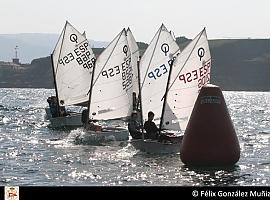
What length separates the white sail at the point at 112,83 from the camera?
39375mm

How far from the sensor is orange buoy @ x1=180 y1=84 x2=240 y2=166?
78.3 ft

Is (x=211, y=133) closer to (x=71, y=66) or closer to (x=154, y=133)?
(x=154, y=133)

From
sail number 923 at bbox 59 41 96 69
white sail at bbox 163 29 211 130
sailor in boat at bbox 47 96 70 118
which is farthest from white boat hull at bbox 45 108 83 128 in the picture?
white sail at bbox 163 29 211 130

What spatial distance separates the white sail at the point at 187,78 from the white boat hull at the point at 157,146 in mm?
1482

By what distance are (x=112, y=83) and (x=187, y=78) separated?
10.1 metres

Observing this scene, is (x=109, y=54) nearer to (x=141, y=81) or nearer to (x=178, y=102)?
(x=141, y=81)

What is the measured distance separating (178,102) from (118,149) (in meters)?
5.25

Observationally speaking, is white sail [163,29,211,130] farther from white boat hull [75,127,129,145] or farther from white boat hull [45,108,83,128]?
white boat hull [45,108,83,128]

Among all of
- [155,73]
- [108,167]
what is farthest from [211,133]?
[155,73]

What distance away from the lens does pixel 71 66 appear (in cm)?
5159

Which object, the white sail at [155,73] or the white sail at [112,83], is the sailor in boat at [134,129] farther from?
the white sail at [112,83]

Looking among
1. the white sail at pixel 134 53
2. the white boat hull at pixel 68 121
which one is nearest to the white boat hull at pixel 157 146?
the white sail at pixel 134 53

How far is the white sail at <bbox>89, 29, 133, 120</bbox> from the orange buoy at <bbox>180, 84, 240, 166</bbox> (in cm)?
1571
